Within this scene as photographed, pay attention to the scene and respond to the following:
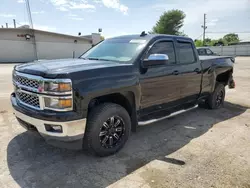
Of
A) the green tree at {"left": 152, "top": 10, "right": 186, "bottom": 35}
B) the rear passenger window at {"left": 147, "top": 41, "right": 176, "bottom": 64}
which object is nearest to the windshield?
the rear passenger window at {"left": 147, "top": 41, "right": 176, "bottom": 64}

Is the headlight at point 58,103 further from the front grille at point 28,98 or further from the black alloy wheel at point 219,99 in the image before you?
the black alloy wheel at point 219,99

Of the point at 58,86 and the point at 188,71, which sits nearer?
the point at 58,86

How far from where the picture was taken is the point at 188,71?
4793mm

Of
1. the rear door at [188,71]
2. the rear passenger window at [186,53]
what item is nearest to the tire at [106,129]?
the rear door at [188,71]

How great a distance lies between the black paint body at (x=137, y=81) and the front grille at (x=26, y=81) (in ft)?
0.38

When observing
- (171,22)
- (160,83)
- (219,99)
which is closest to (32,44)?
(219,99)

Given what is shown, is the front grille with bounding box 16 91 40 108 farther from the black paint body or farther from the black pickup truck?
the black paint body

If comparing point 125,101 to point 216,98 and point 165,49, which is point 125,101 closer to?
point 165,49

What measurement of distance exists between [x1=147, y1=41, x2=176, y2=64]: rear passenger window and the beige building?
69.5 feet

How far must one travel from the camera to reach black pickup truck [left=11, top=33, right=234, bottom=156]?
286cm

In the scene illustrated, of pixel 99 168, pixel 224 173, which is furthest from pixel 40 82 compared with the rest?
pixel 224 173

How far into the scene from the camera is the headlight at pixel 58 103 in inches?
111

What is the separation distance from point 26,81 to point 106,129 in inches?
52.7

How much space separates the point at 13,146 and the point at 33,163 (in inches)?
29.9
